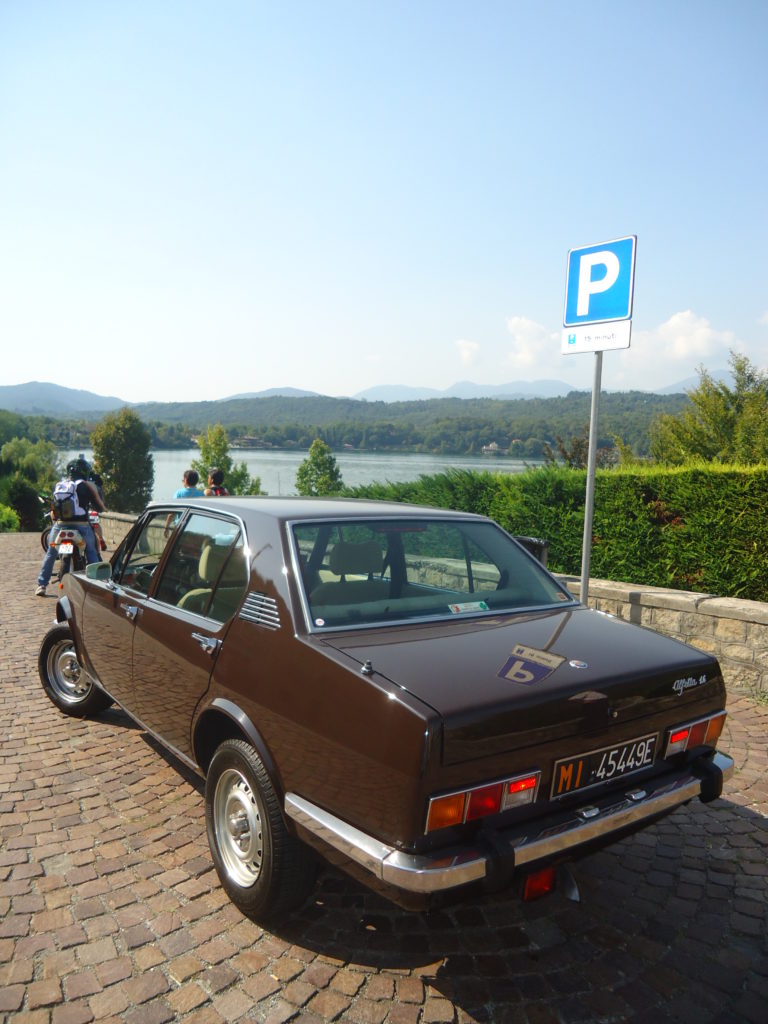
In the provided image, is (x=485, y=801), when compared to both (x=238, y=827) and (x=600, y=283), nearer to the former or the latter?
(x=238, y=827)

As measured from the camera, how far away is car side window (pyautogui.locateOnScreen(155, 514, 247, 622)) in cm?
322

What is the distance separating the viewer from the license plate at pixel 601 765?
2428mm

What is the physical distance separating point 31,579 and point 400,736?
36.9ft

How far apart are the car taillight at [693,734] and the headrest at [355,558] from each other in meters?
1.42

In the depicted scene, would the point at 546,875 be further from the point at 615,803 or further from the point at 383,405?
the point at 383,405

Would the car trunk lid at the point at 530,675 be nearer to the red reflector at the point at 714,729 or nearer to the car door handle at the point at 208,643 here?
the red reflector at the point at 714,729

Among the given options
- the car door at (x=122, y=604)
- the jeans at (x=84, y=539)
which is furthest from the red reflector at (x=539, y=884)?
the jeans at (x=84, y=539)

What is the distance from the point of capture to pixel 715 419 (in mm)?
22953

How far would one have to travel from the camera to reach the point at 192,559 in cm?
369

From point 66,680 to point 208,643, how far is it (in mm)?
2830

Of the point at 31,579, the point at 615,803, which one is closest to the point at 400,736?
the point at 615,803

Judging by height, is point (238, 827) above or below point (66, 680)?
above

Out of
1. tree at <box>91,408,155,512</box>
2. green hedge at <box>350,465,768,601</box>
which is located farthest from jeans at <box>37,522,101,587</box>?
tree at <box>91,408,155,512</box>

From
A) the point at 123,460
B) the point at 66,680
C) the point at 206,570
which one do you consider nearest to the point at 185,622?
the point at 206,570
